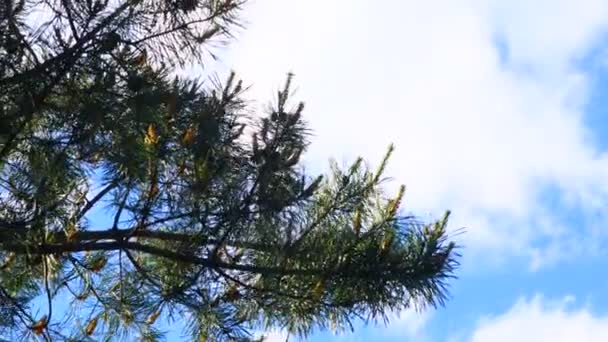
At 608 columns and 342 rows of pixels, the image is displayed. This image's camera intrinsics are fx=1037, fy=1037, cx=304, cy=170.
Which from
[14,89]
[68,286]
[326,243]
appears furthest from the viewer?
[68,286]

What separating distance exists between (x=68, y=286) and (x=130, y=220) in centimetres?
39

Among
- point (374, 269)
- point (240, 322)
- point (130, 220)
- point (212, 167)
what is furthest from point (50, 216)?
point (374, 269)

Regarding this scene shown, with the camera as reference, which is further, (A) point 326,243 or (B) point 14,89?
(A) point 326,243

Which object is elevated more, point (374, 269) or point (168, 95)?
point (168, 95)

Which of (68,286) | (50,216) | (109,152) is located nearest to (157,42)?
(109,152)

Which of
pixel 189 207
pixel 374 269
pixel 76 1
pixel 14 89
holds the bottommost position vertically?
pixel 374 269

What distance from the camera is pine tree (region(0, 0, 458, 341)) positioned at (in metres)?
2.74

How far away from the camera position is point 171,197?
2.81 metres

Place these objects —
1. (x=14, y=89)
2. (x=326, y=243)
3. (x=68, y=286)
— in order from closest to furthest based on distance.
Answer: (x=14, y=89)
(x=326, y=243)
(x=68, y=286)

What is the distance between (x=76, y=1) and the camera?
108 inches

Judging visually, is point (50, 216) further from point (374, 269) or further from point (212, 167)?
point (374, 269)

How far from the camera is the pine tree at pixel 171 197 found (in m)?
2.74

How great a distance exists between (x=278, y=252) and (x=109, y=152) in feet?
1.73

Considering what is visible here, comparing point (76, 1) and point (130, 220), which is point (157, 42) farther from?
point (130, 220)
